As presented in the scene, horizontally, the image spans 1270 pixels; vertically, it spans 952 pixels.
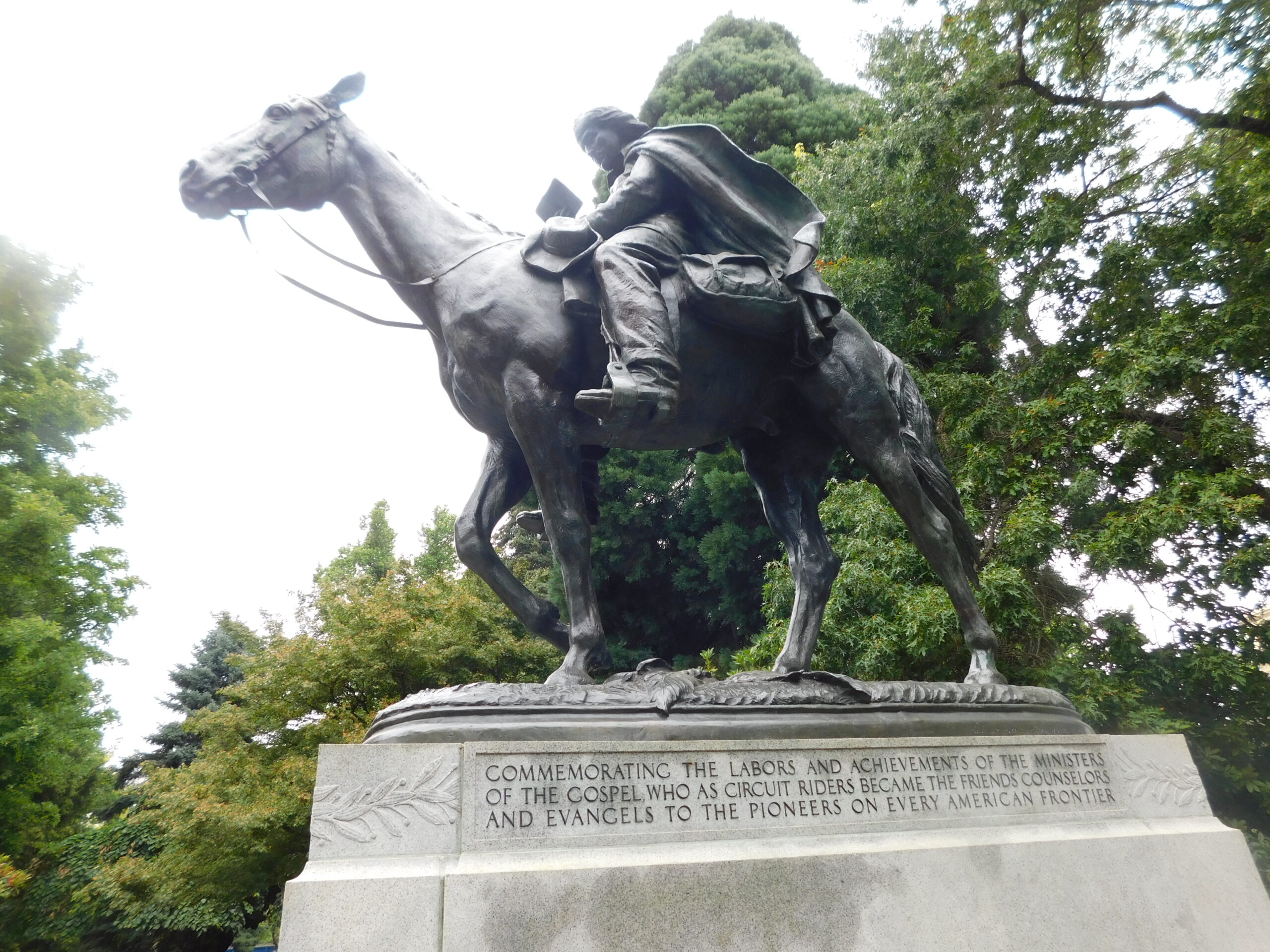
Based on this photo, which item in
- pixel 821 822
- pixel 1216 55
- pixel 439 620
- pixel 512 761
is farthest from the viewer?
pixel 439 620

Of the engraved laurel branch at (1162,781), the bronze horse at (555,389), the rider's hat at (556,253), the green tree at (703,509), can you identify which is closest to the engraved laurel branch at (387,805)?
the bronze horse at (555,389)

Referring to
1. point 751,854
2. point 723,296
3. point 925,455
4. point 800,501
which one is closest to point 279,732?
point 800,501

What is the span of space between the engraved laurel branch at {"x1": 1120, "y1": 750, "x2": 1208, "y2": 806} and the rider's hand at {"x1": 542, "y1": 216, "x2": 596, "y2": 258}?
3.81 metres

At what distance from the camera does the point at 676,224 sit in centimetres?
502

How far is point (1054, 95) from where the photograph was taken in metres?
12.1

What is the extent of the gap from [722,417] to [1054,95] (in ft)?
33.5

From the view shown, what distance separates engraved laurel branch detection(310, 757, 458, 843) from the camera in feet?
9.73

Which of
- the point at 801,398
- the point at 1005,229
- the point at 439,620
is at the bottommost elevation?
the point at 801,398

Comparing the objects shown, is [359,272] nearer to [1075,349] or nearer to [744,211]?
[744,211]

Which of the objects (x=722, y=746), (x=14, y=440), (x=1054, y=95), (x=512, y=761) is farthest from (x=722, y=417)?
(x=14, y=440)

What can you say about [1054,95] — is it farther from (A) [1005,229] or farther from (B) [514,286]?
(B) [514,286]

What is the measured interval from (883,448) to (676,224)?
174 centimetres

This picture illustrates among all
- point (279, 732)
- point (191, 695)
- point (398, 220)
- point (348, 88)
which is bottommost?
point (398, 220)

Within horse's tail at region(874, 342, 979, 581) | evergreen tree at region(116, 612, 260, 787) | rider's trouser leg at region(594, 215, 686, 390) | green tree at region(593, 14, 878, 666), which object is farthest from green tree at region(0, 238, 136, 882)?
horse's tail at region(874, 342, 979, 581)
